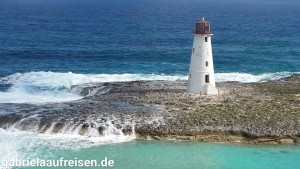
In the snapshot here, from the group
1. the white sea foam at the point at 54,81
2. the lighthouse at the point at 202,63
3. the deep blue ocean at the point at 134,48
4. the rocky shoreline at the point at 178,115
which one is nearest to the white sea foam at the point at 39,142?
the rocky shoreline at the point at 178,115

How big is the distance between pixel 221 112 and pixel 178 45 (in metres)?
51.1

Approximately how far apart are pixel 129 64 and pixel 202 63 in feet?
90.2

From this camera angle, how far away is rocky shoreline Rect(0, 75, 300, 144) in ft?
136

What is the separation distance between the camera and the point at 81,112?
44.9 m

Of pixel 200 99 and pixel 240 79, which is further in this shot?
pixel 240 79

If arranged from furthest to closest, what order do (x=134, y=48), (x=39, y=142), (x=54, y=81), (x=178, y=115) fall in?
(x=134, y=48) < (x=54, y=81) < (x=178, y=115) < (x=39, y=142)

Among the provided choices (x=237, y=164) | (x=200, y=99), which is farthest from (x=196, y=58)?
(x=237, y=164)

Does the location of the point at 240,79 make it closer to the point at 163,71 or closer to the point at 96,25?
the point at 163,71

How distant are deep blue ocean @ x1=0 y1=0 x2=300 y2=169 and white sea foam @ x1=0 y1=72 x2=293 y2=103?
105 mm

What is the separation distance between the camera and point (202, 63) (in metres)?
50.3

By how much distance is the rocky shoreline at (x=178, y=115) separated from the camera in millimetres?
41469

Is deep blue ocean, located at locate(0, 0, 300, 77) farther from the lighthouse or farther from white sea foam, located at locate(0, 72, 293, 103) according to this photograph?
the lighthouse

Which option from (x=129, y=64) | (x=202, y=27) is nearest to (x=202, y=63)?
(x=202, y=27)

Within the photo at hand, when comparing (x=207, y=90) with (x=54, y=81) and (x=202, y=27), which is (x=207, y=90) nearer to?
(x=202, y=27)
